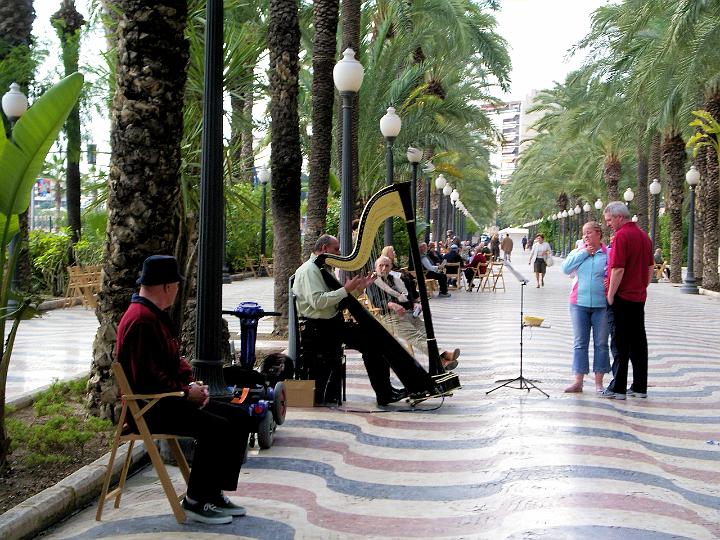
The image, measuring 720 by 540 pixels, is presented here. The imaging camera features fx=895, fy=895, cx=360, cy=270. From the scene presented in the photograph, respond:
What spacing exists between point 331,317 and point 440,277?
14.8m

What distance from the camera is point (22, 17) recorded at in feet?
55.5

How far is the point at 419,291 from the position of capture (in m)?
Result: 8.09

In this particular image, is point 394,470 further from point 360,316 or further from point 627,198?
point 627,198

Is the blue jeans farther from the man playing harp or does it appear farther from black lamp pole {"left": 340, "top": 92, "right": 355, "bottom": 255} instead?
black lamp pole {"left": 340, "top": 92, "right": 355, "bottom": 255}

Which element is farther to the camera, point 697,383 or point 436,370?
point 697,383

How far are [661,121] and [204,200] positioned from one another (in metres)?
24.7

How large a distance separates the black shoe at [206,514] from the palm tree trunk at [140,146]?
2.25 m

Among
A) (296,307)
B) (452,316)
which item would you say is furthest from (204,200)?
(452,316)

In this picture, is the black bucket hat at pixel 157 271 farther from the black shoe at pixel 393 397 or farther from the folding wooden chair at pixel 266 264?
the folding wooden chair at pixel 266 264

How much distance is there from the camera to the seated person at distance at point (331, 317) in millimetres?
8032

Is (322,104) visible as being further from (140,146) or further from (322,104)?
(140,146)

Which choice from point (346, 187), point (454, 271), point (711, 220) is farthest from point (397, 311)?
point (711, 220)

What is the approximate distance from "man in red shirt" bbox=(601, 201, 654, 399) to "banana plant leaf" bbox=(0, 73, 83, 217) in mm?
5178

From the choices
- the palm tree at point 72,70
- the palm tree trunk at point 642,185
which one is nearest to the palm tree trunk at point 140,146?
the palm tree at point 72,70
